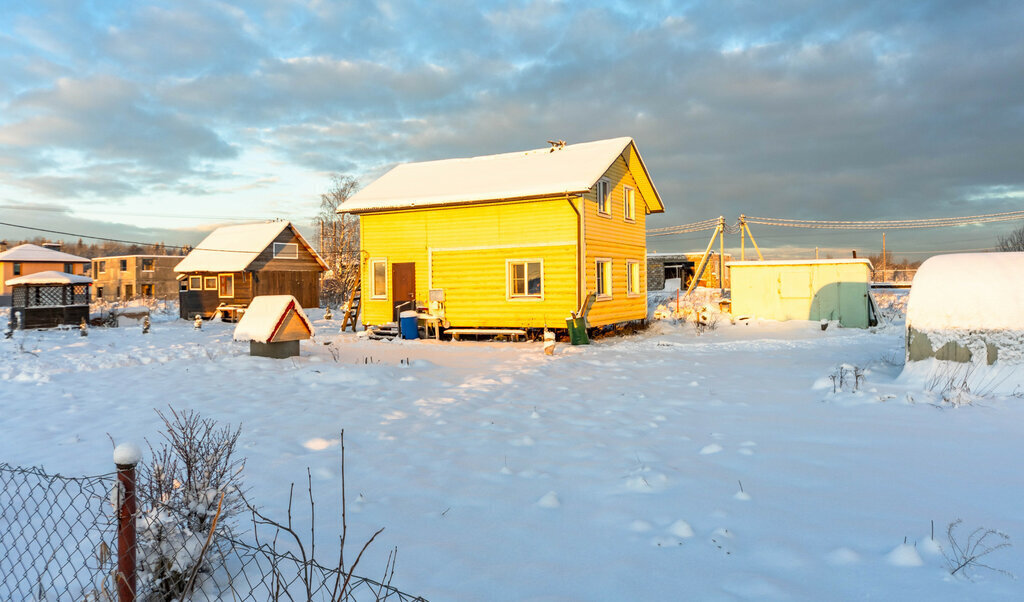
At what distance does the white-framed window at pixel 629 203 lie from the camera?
21.5m

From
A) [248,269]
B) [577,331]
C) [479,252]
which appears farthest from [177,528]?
[248,269]

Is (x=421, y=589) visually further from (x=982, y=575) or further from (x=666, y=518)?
(x=982, y=575)

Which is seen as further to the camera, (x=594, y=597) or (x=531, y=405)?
(x=531, y=405)

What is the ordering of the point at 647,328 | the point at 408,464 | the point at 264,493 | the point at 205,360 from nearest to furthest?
the point at 264,493 → the point at 408,464 → the point at 205,360 → the point at 647,328

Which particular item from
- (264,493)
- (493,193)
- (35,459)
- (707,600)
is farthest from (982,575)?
(493,193)

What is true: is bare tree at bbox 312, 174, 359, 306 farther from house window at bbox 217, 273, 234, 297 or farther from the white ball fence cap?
the white ball fence cap

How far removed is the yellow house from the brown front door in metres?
0.04

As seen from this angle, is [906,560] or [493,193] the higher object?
[493,193]

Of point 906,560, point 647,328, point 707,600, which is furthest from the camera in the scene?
point 647,328

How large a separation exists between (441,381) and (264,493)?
18.7ft

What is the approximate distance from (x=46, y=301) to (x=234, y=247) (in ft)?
36.0

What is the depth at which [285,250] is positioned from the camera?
3600 centimetres

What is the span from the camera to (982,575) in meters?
3.52

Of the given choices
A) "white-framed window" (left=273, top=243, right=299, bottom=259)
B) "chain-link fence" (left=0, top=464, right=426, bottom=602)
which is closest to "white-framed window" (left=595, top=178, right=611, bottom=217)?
"chain-link fence" (left=0, top=464, right=426, bottom=602)
